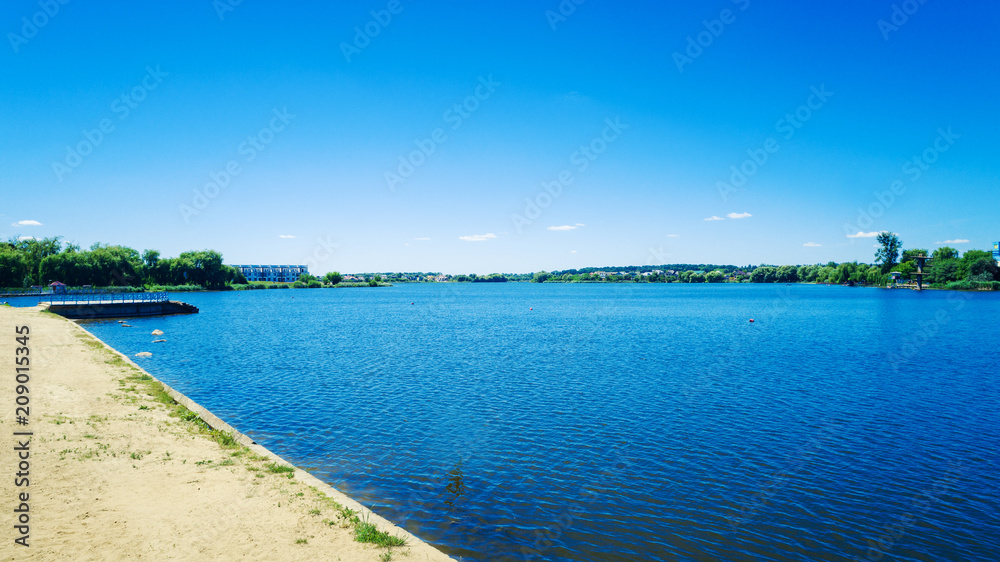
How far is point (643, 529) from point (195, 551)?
890cm

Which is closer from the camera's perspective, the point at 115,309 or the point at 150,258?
the point at 115,309

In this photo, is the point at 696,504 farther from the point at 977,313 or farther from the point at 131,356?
the point at 977,313

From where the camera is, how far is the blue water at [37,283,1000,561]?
1131 centimetres

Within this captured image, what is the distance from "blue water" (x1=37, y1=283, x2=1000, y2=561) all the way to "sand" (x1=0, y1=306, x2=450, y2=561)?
7.08 feet

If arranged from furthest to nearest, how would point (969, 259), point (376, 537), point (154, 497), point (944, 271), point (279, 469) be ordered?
point (944, 271) → point (969, 259) → point (279, 469) → point (154, 497) → point (376, 537)

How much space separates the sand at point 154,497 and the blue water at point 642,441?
2157 mm

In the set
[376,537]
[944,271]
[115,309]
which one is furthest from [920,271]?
[115,309]

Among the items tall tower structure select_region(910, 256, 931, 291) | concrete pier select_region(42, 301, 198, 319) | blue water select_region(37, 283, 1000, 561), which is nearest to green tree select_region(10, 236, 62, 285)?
concrete pier select_region(42, 301, 198, 319)

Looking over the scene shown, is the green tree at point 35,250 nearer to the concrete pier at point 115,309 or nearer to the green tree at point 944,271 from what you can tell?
the concrete pier at point 115,309

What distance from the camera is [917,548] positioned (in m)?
10.8

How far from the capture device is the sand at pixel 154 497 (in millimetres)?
8516

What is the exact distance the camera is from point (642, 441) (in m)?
17.5

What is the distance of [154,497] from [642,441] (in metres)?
14.0

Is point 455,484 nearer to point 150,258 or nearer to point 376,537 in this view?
point 376,537
